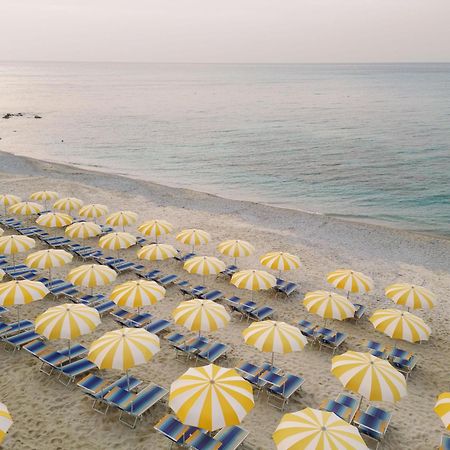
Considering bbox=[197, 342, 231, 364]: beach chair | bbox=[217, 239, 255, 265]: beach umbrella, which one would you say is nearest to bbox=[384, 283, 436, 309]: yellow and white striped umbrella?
bbox=[217, 239, 255, 265]: beach umbrella

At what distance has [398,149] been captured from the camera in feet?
158

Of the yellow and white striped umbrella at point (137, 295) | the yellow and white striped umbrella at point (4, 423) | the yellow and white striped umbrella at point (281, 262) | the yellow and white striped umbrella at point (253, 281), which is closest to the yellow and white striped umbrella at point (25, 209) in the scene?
the yellow and white striped umbrella at point (137, 295)

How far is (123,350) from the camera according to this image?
8422 mm

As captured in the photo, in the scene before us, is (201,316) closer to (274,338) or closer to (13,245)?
(274,338)

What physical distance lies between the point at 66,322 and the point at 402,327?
807 cm

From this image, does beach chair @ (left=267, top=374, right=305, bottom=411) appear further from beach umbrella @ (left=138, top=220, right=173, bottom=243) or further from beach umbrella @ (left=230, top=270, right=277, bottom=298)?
beach umbrella @ (left=138, top=220, right=173, bottom=243)

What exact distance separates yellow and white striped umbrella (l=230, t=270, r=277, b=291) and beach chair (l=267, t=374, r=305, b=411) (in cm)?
327

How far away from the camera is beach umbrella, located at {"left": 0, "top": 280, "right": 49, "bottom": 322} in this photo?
10.5m

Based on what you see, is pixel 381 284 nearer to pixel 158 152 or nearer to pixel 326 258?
pixel 326 258

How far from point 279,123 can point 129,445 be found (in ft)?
216

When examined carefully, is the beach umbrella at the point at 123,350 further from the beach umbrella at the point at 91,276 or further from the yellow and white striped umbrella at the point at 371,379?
the yellow and white striped umbrella at the point at 371,379

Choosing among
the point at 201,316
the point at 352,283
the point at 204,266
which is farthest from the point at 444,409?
the point at 204,266

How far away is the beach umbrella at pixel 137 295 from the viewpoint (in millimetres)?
11086

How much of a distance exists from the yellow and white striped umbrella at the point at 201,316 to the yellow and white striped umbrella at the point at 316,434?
11.7 ft
